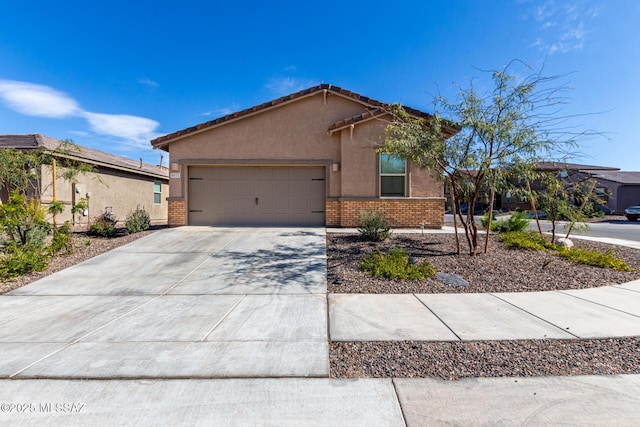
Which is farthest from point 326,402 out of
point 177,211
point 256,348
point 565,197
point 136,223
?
point 177,211

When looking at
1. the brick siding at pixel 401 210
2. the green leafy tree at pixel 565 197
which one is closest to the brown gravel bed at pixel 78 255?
the brick siding at pixel 401 210

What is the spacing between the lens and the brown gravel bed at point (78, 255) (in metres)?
5.88

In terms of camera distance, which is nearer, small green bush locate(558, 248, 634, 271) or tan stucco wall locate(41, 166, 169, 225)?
small green bush locate(558, 248, 634, 271)

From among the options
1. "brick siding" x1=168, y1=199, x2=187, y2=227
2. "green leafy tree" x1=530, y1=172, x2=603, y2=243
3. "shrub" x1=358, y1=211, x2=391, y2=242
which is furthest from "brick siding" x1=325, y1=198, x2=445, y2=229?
"brick siding" x1=168, y1=199, x2=187, y2=227

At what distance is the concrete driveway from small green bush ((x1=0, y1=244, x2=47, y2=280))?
534mm

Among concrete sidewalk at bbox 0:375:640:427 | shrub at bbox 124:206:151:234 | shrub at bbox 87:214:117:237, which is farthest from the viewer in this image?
shrub at bbox 124:206:151:234

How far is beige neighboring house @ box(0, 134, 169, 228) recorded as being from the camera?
1200cm

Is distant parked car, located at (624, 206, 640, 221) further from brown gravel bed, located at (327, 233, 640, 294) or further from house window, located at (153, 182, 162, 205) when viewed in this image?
house window, located at (153, 182, 162, 205)

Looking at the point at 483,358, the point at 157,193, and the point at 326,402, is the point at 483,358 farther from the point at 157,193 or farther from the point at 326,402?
the point at 157,193

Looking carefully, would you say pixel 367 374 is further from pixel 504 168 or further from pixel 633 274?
pixel 633 274

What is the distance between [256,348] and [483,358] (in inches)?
96.3

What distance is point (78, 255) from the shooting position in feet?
25.3

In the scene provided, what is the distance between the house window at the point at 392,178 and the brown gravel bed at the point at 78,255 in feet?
27.2

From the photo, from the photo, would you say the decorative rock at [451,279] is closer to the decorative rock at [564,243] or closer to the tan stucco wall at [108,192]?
the decorative rock at [564,243]
